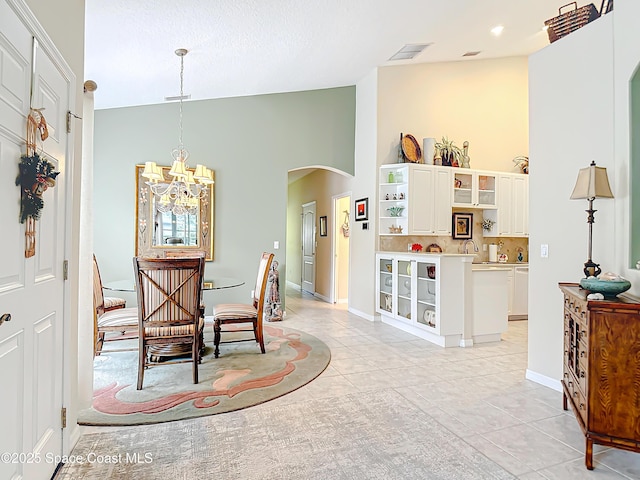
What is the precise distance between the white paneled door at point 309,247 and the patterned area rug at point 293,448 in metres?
5.84

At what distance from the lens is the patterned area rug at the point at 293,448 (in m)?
1.94

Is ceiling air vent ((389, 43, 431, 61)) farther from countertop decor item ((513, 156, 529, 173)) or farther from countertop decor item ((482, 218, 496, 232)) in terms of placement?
countertop decor item ((482, 218, 496, 232))

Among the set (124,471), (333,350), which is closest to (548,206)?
(333,350)

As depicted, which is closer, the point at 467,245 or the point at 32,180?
the point at 32,180

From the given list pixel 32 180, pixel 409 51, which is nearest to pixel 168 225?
pixel 32 180

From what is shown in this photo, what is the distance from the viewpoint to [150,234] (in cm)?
540

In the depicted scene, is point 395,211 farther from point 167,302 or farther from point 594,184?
point 167,302

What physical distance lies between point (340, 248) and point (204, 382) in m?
4.67

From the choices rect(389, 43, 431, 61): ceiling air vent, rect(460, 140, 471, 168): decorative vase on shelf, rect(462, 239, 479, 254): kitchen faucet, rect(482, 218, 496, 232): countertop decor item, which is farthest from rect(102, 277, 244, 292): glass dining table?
rect(482, 218, 496, 232): countertop decor item

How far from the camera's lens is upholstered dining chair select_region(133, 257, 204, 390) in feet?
9.66

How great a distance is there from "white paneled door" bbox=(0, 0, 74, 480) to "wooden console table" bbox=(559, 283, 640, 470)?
271cm

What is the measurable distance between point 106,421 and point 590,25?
4.44 metres

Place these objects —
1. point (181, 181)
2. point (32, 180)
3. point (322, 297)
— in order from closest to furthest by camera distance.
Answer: point (32, 180)
point (181, 181)
point (322, 297)

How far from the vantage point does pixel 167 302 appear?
3.00 meters
